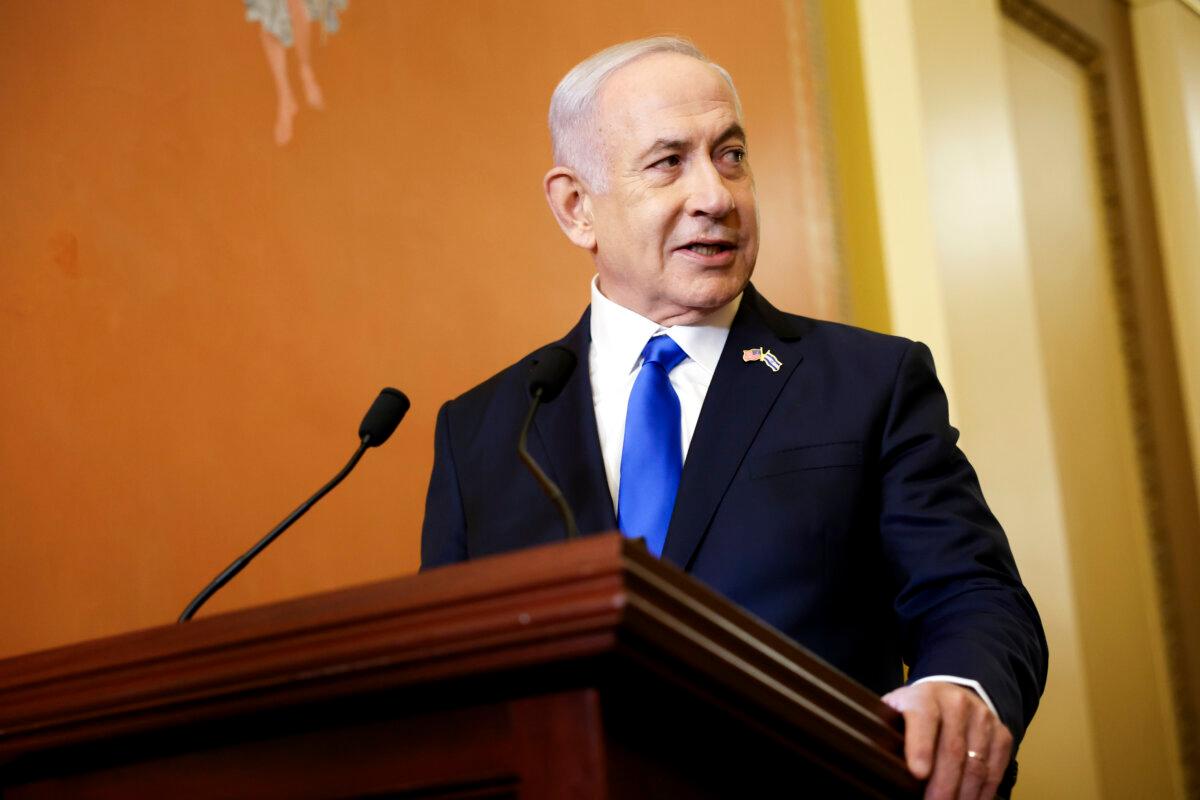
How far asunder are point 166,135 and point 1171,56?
258 centimetres

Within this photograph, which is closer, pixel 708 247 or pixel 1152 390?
pixel 708 247

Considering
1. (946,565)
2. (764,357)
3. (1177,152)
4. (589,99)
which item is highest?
(1177,152)

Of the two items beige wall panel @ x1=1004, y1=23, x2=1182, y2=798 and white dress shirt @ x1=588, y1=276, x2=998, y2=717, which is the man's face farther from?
beige wall panel @ x1=1004, y1=23, x2=1182, y2=798

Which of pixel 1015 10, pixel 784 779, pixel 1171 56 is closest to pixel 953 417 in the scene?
pixel 1015 10

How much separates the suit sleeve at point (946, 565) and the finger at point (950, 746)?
0.08m

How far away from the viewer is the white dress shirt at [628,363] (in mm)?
1892


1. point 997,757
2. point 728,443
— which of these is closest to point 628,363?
point 728,443

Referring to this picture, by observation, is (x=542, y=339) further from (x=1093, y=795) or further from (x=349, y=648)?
(x=349, y=648)

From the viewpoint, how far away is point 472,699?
957mm

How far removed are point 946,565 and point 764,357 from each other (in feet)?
1.36

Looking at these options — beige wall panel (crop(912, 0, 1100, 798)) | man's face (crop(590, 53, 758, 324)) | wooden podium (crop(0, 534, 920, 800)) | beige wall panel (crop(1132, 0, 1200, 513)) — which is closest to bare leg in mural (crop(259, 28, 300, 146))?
man's face (crop(590, 53, 758, 324))

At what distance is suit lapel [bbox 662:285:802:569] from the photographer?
1.69 m

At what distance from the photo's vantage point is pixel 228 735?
104 cm

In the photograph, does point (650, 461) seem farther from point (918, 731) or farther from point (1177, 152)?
point (1177, 152)
